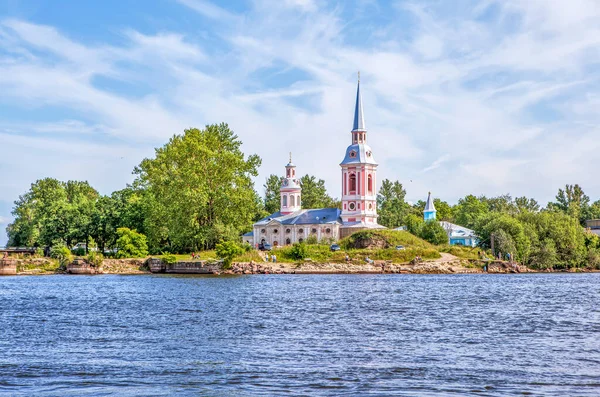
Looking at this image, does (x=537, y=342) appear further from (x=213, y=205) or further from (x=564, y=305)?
(x=213, y=205)

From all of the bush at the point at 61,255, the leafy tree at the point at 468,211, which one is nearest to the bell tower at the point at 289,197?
the leafy tree at the point at 468,211

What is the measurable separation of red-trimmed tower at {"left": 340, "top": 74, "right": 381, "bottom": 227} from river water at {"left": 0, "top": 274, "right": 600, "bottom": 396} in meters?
64.7

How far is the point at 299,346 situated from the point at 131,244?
67.6 meters

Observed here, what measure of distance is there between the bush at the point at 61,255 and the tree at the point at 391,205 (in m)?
59.8

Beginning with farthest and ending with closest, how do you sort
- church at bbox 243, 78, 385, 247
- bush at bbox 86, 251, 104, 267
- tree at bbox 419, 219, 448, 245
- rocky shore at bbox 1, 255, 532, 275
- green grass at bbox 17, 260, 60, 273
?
church at bbox 243, 78, 385, 247 → tree at bbox 419, 219, 448, 245 → green grass at bbox 17, 260, 60, 273 → bush at bbox 86, 251, 104, 267 → rocky shore at bbox 1, 255, 532, 275

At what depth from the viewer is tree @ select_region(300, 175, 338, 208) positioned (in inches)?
5625

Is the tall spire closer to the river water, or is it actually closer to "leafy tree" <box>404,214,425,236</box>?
"leafy tree" <box>404,214,425,236</box>

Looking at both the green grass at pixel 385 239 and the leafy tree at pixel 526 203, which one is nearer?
the green grass at pixel 385 239

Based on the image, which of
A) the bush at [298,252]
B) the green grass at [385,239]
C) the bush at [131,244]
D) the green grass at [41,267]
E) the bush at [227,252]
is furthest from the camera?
the green grass at [385,239]

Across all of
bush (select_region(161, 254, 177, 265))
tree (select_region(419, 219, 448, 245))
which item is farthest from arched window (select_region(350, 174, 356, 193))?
bush (select_region(161, 254, 177, 265))

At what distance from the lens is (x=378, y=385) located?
59.8ft

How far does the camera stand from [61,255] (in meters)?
88.6

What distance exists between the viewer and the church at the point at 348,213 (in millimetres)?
108750

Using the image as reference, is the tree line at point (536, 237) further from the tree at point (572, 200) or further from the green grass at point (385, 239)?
the tree at point (572, 200)
